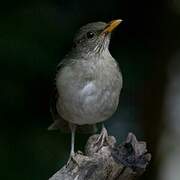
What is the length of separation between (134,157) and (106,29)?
1.49m

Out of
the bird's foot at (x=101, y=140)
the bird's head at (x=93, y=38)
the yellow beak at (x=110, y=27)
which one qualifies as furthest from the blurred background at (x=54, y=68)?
the bird's foot at (x=101, y=140)

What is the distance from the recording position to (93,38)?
19.7 feet

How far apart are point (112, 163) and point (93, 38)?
1.47 metres

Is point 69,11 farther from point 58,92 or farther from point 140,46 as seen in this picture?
point 58,92

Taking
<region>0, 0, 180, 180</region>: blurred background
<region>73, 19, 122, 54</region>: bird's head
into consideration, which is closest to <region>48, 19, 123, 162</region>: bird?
<region>73, 19, 122, 54</region>: bird's head

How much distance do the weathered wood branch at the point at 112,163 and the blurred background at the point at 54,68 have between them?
1.89 metres

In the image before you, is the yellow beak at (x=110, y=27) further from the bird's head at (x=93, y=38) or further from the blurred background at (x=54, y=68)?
the blurred background at (x=54, y=68)

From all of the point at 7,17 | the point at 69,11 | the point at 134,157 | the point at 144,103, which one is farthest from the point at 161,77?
the point at 134,157

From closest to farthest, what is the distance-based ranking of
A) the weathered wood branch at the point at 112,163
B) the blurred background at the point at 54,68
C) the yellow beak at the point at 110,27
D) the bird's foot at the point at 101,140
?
the weathered wood branch at the point at 112,163 → the bird's foot at the point at 101,140 → the yellow beak at the point at 110,27 → the blurred background at the point at 54,68

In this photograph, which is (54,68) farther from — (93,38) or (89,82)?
(89,82)

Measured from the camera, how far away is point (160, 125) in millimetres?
7355

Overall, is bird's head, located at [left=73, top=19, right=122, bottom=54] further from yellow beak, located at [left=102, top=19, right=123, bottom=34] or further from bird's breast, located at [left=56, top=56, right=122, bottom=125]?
bird's breast, located at [left=56, top=56, right=122, bottom=125]

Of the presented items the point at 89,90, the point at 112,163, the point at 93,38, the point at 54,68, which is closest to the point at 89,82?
the point at 89,90

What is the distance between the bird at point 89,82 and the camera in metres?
5.70
